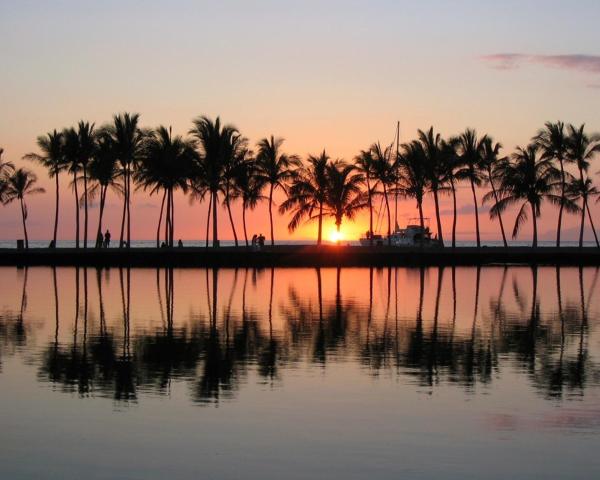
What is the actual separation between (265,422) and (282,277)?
1658 inches

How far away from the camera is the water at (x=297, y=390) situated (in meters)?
12.6

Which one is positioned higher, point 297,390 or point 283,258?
point 283,258

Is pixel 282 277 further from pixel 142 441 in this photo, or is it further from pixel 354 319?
pixel 142 441

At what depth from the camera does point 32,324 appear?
28.2m

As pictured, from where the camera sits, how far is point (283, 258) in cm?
7412

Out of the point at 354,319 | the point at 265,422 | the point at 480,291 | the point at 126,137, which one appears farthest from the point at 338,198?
the point at 265,422

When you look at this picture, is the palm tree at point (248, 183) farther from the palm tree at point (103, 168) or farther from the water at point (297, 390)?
the water at point (297, 390)

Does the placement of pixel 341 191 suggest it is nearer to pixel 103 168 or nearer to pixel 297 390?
pixel 103 168

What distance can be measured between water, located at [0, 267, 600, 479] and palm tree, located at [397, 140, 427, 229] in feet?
158

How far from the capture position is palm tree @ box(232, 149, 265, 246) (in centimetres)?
8025

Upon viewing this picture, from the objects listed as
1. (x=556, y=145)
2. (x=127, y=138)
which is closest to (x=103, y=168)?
(x=127, y=138)

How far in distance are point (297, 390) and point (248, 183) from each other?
66118mm

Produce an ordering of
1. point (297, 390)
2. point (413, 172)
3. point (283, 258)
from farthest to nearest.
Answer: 1. point (413, 172)
2. point (283, 258)
3. point (297, 390)

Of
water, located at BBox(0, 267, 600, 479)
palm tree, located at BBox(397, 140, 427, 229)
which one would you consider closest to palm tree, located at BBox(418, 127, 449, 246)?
palm tree, located at BBox(397, 140, 427, 229)
